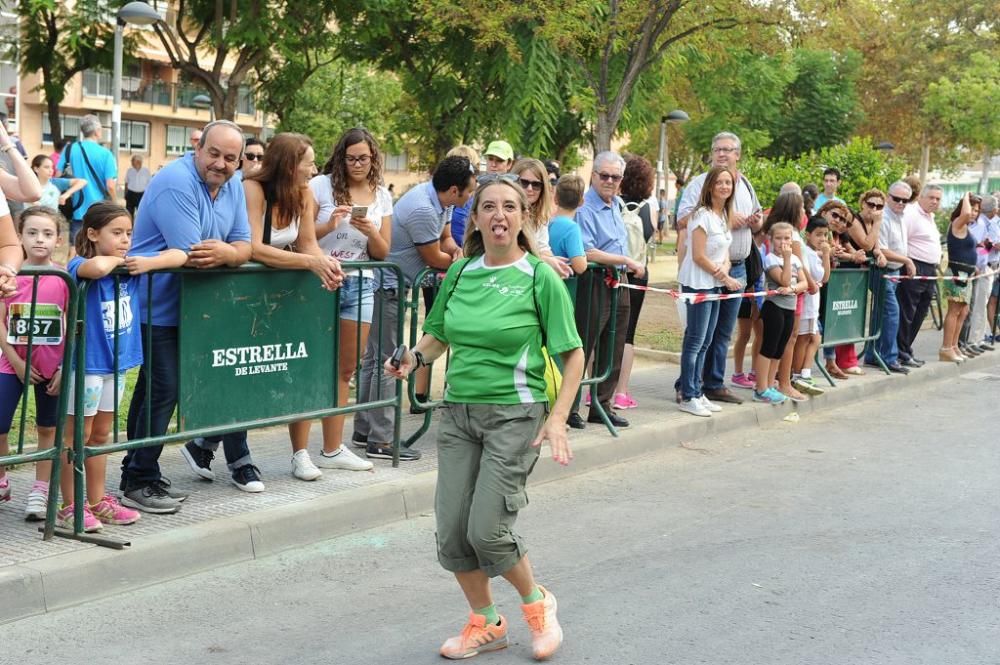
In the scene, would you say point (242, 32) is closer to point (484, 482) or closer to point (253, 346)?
point (253, 346)

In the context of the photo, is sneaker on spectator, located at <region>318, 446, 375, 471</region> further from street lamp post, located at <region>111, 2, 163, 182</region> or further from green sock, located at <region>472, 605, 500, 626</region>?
street lamp post, located at <region>111, 2, 163, 182</region>

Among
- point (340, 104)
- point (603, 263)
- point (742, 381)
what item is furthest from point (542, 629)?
point (340, 104)

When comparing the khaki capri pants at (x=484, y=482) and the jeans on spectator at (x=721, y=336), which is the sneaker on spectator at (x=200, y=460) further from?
the jeans on spectator at (x=721, y=336)

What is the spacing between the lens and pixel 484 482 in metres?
4.73

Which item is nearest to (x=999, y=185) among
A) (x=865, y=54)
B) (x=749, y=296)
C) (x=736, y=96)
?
(x=865, y=54)

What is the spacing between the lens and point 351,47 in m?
Answer: 25.2

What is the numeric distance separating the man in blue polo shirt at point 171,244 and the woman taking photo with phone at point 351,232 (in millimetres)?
1071

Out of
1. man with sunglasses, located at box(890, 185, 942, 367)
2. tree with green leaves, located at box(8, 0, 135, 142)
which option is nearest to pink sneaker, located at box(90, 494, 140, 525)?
man with sunglasses, located at box(890, 185, 942, 367)

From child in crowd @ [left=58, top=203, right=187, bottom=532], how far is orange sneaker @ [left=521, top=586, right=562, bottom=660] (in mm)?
2188

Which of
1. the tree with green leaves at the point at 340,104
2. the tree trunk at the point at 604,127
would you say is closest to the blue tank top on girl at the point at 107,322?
the tree trunk at the point at 604,127

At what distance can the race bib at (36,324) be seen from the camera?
5.66 m

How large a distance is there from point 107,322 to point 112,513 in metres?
0.92

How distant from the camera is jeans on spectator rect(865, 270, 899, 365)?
518 inches

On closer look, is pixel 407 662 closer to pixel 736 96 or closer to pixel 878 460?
pixel 878 460
